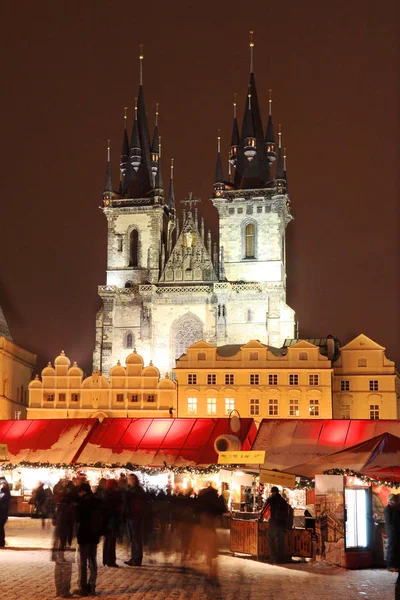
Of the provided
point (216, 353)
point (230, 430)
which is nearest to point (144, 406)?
point (216, 353)

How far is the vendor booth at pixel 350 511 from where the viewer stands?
19906 millimetres

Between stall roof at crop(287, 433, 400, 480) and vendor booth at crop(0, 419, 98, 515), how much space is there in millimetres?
12452

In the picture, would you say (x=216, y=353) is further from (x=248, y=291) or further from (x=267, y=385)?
(x=248, y=291)

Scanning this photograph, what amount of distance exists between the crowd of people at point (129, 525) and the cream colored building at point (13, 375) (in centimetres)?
4378

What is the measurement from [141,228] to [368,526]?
181 feet

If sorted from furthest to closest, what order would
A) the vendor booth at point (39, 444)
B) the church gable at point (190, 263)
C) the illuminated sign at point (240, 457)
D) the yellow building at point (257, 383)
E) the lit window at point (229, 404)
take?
the church gable at point (190, 263) → the lit window at point (229, 404) → the yellow building at point (257, 383) → the vendor booth at point (39, 444) → the illuminated sign at point (240, 457)

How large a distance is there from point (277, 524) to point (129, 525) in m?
4.07

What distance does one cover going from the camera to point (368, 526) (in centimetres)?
2011

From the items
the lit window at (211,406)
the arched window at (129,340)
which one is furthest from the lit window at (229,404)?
the arched window at (129,340)

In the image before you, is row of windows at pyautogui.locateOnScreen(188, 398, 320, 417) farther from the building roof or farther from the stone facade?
the building roof

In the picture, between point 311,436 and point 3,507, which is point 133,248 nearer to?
point 311,436

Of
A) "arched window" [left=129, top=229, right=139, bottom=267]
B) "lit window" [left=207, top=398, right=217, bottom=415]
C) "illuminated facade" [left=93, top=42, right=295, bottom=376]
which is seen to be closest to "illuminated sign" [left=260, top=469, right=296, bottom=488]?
"lit window" [left=207, top=398, right=217, bottom=415]

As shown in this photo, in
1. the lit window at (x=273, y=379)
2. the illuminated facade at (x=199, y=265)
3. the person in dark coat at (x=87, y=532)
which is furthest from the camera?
the illuminated facade at (x=199, y=265)

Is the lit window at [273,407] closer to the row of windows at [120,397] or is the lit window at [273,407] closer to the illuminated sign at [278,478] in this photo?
the row of windows at [120,397]
